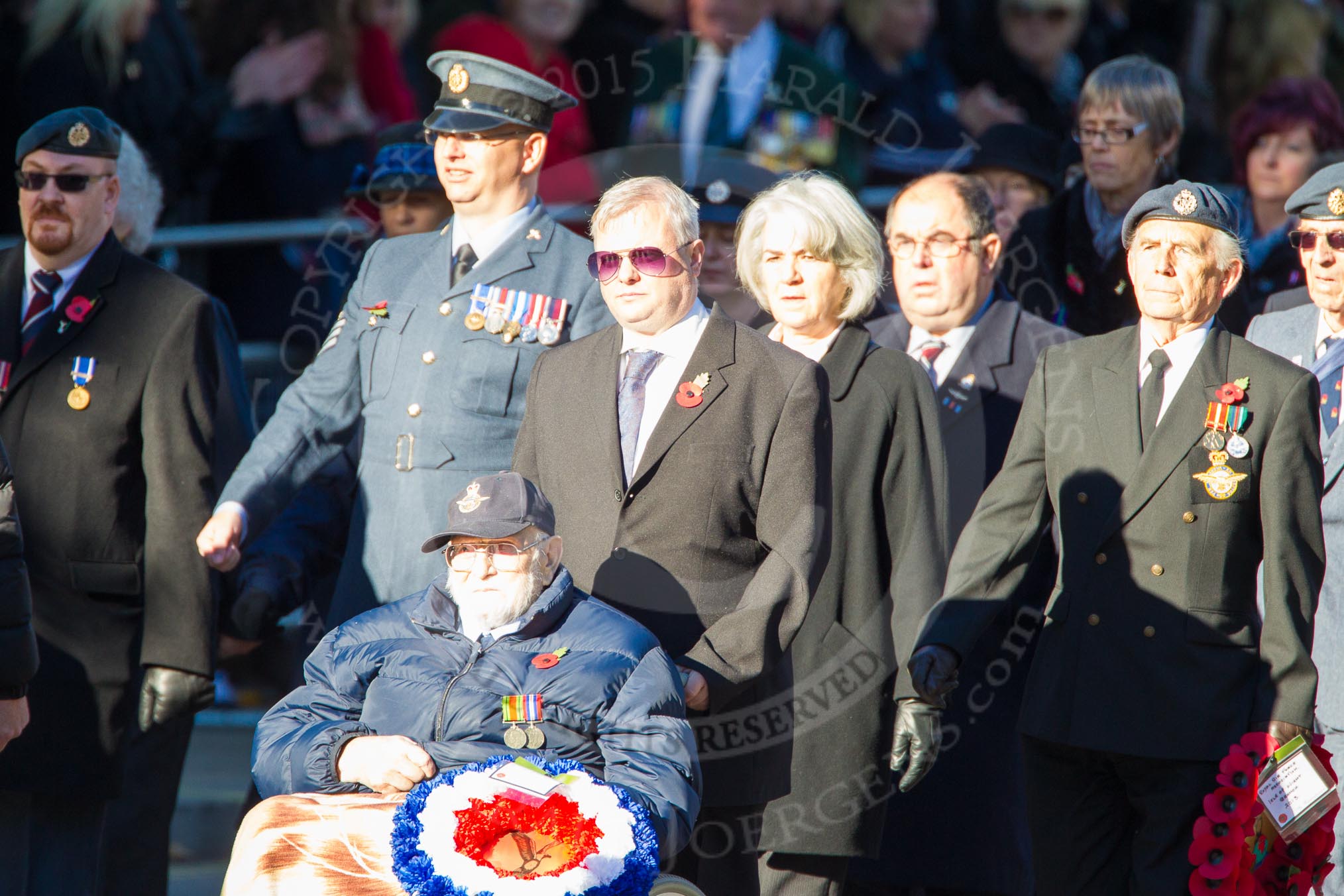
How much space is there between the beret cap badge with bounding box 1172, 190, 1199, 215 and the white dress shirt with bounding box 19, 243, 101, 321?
3.07 meters

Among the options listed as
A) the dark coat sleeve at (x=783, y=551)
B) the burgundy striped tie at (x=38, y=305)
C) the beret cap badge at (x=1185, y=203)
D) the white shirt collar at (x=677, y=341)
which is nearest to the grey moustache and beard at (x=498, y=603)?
the dark coat sleeve at (x=783, y=551)

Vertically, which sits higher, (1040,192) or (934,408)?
(1040,192)

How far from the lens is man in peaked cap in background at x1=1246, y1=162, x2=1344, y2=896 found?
5.26 m

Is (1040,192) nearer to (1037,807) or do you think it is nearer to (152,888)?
(1037,807)

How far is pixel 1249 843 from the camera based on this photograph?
4.53 meters

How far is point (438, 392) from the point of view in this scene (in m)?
5.31

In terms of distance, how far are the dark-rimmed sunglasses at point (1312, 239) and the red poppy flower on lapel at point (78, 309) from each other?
3396 mm

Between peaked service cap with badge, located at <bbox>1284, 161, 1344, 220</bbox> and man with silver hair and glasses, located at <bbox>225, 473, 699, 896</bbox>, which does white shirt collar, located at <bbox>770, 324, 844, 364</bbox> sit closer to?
man with silver hair and glasses, located at <bbox>225, 473, 699, 896</bbox>

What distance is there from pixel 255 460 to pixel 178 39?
334cm

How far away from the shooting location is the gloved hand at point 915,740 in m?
5.04

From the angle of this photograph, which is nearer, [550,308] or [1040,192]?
[550,308]

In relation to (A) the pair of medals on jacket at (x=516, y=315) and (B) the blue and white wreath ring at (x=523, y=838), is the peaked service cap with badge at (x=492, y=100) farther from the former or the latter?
(B) the blue and white wreath ring at (x=523, y=838)

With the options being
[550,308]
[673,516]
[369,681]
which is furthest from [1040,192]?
[369,681]

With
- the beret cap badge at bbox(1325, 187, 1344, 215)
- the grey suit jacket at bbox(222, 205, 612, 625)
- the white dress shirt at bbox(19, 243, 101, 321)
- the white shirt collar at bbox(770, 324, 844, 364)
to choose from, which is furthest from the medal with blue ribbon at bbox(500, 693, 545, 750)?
the beret cap badge at bbox(1325, 187, 1344, 215)
